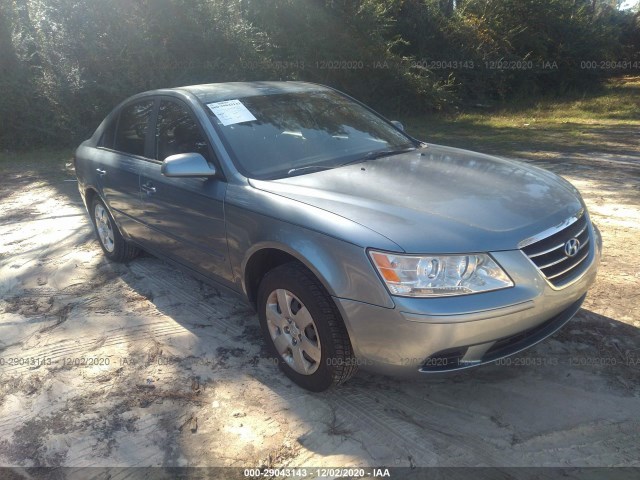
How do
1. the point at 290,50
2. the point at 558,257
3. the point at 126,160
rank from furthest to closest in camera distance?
the point at 290,50 < the point at 126,160 < the point at 558,257

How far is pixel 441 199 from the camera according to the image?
3.06 meters

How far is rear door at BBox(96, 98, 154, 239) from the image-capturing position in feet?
14.8

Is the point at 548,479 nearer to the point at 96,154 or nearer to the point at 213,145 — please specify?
the point at 213,145

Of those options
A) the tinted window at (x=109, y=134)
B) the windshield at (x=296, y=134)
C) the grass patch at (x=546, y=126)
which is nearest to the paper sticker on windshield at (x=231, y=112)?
the windshield at (x=296, y=134)

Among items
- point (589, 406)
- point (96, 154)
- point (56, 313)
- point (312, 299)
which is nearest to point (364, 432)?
point (312, 299)

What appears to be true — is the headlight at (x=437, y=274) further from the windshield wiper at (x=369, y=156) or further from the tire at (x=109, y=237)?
the tire at (x=109, y=237)

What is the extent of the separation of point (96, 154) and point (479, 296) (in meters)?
3.92

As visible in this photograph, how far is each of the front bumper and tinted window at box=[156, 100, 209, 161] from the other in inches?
67.2

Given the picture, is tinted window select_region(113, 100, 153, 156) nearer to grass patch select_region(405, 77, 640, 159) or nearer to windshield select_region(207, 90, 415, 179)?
windshield select_region(207, 90, 415, 179)

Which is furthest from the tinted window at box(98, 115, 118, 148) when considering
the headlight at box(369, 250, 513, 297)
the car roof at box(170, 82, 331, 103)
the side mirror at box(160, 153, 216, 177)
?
the headlight at box(369, 250, 513, 297)

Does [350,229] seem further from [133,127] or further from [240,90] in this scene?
[133,127]

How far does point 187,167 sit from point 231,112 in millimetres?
627

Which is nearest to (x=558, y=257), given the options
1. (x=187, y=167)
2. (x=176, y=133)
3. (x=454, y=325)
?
(x=454, y=325)

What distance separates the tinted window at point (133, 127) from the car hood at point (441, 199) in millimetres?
1618
